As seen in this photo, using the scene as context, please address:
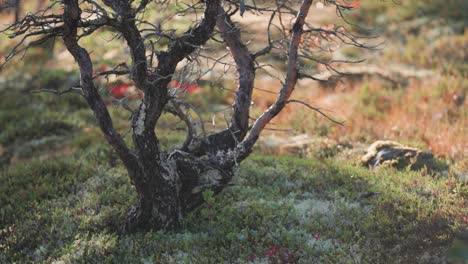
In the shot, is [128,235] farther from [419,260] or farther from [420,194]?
[420,194]

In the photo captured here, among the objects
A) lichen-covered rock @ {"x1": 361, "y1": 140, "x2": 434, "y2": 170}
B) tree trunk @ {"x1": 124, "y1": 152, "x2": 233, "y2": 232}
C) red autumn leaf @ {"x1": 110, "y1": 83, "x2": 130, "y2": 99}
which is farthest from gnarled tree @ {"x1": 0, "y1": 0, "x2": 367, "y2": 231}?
red autumn leaf @ {"x1": 110, "y1": 83, "x2": 130, "y2": 99}

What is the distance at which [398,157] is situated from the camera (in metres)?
10.3

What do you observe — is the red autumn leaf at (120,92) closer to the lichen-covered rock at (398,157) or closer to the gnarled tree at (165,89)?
the lichen-covered rock at (398,157)

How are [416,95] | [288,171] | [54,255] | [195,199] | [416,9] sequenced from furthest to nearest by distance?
[416,9] < [416,95] < [288,171] < [195,199] < [54,255]

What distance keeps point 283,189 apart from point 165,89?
3.30 m

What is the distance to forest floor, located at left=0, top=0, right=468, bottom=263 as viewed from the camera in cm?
718

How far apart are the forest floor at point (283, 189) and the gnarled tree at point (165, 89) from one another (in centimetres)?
42

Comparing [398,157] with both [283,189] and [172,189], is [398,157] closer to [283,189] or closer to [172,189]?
[283,189]

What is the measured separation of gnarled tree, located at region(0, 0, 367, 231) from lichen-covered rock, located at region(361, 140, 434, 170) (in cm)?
290

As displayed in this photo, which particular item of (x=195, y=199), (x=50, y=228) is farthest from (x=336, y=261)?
(x=50, y=228)

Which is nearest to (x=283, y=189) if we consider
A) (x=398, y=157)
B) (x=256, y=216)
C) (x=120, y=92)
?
(x=256, y=216)

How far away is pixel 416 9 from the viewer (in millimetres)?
24188

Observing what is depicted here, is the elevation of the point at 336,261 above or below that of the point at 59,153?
below

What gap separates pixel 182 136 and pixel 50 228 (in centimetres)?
516
